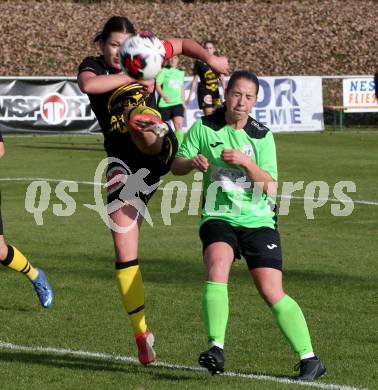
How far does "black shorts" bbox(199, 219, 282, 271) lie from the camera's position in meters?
7.13

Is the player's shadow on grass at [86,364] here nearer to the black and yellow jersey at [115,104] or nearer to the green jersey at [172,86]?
the black and yellow jersey at [115,104]

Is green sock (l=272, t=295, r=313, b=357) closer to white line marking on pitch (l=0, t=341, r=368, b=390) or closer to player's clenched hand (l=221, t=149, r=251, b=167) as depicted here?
white line marking on pitch (l=0, t=341, r=368, b=390)

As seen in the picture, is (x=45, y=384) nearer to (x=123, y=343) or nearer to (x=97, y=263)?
(x=123, y=343)

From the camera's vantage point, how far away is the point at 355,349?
7.97 meters

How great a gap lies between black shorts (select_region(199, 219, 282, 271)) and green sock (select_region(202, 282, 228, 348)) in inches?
11.0

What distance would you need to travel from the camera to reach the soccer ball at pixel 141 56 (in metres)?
7.42

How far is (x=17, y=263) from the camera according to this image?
31.5 ft

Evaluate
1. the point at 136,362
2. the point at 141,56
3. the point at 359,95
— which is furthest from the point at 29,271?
the point at 359,95

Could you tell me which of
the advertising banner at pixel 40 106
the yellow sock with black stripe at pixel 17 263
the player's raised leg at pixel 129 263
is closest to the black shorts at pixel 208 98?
the advertising banner at pixel 40 106

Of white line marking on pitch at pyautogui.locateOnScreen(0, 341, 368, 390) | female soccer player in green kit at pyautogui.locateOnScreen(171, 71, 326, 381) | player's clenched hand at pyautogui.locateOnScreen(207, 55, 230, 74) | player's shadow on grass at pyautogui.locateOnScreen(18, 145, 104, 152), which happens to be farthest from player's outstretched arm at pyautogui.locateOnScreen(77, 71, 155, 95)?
player's shadow on grass at pyautogui.locateOnScreen(18, 145, 104, 152)

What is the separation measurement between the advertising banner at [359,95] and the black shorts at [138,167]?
28.1m

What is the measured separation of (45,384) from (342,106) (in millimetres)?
29574

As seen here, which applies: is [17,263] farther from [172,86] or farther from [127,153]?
[172,86]

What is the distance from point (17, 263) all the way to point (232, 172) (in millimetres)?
2971
